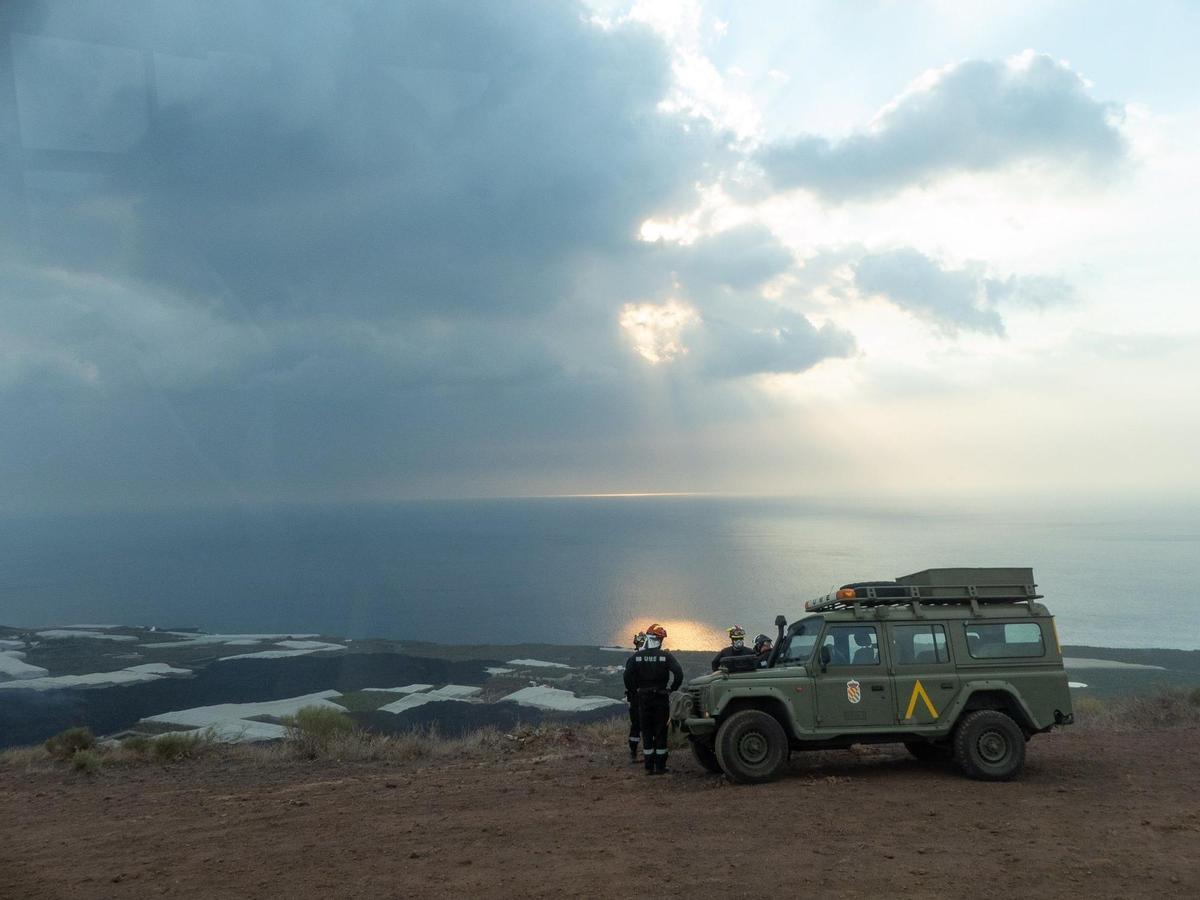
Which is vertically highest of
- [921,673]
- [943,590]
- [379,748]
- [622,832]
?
[943,590]

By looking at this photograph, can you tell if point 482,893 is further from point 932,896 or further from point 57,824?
point 57,824

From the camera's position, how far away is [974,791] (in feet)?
30.6

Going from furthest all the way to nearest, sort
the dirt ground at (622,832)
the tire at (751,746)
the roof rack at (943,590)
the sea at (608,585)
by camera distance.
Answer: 1. the sea at (608,585)
2. the roof rack at (943,590)
3. the tire at (751,746)
4. the dirt ground at (622,832)

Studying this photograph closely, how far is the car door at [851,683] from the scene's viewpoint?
997 centimetres

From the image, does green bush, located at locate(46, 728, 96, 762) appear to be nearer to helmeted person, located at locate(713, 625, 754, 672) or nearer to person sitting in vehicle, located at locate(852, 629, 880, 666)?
helmeted person, located at locate(713, 625, 754, 672)

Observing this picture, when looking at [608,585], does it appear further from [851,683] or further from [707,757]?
[851,683]

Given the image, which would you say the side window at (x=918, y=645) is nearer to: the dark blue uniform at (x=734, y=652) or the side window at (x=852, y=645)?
the side window at (x=852, y=645)

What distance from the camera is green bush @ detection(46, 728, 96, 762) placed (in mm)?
14062

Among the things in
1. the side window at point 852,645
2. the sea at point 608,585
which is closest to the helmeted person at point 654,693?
the side window at point 852,645

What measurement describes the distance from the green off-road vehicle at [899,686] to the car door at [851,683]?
0.04 feet

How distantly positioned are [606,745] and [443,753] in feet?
9.28

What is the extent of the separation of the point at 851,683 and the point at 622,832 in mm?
3635

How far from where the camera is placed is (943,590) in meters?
10.7

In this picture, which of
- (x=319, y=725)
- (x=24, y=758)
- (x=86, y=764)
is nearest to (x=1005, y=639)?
(x=86, y=764)
